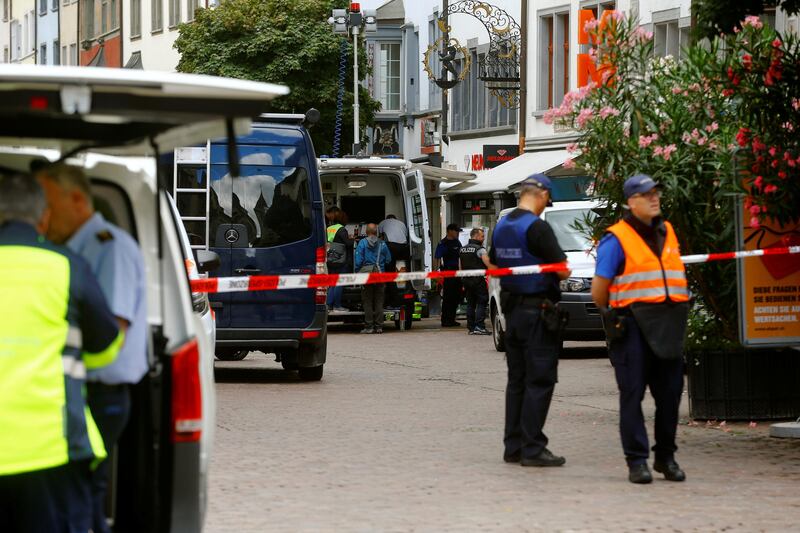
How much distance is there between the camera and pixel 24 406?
5.00 m

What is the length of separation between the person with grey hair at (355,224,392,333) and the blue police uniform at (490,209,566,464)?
56.4ft

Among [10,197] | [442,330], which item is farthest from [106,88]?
[442,330]

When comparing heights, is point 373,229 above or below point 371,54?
below

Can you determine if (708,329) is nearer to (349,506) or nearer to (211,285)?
(211,285)

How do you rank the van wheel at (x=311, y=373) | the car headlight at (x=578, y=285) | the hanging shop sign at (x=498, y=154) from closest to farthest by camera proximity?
the van wheel at (x=311, y=373), the car headlight at (x=578, y=285), the hanging shop sign at (x=498, y=154)

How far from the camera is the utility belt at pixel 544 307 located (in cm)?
1116

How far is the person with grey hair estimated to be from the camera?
28.8 m

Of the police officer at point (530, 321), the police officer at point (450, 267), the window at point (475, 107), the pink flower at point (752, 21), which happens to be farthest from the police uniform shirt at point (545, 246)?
the window at point (475, 107)

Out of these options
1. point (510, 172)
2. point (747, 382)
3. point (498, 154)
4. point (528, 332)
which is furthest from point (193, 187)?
point (498, 154)

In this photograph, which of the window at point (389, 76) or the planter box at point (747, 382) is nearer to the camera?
the planter box at point (747, 382)

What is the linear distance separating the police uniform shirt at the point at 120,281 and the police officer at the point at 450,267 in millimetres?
25504

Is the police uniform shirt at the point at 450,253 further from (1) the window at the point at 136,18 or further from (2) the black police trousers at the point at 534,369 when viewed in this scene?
(1) the window at the point at 136,18

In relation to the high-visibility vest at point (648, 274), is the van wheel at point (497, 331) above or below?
below

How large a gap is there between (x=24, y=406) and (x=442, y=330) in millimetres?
26025
